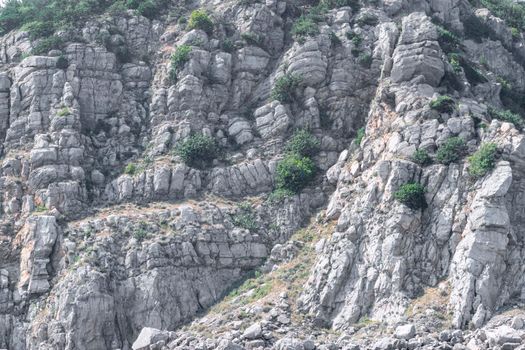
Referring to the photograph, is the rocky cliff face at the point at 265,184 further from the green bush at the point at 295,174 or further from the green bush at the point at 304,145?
the green bush at the point at 295,174

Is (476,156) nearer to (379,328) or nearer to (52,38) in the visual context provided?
(379,328)

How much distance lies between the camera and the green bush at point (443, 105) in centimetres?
7588

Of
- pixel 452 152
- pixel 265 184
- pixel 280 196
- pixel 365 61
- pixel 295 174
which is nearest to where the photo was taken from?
pixel 452 152

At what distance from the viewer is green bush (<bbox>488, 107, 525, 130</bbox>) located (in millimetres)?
76500

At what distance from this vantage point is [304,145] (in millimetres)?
79438

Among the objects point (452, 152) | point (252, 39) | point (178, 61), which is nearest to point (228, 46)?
point (252, 39)

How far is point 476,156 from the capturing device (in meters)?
71.6

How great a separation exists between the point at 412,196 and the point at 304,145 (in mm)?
10321

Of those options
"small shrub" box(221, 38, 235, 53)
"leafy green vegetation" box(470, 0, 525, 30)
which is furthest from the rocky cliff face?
"leafy green vegetation" box(470, 0, 525, 30)

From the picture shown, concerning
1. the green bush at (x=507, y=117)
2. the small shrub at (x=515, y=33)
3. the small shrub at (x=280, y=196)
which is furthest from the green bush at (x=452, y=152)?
the small shrub at (x=515, y=33)

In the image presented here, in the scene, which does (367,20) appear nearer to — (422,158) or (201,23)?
(201,23)

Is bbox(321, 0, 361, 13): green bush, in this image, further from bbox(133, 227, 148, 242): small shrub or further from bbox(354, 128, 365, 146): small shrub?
bbox(133, 227, 148, 242): small shrub

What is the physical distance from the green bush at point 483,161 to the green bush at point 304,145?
11534mm

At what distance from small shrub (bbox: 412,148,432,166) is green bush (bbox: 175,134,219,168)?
516 inches
